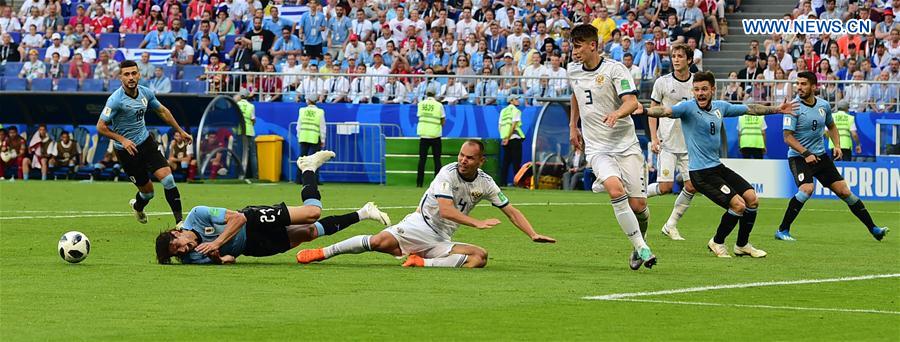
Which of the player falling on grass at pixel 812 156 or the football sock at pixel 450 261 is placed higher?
the player falling on grass at pixel 812 156

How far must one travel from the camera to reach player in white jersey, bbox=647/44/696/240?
18.0m

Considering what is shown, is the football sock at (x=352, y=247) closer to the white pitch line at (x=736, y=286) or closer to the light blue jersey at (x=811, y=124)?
the white pitch line at (x=736, y=286)

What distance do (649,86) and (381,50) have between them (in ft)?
26.6

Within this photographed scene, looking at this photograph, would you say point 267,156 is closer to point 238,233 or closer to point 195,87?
point 195,87

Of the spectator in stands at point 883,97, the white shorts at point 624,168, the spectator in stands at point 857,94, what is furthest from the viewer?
the spectator in stands at point 857,94

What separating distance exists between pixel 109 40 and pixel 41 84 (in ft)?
9.64

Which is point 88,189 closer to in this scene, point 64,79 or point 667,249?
point 64,79

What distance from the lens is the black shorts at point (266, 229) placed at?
45.2 ft

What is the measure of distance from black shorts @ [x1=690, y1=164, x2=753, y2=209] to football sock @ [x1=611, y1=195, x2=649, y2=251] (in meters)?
2.01

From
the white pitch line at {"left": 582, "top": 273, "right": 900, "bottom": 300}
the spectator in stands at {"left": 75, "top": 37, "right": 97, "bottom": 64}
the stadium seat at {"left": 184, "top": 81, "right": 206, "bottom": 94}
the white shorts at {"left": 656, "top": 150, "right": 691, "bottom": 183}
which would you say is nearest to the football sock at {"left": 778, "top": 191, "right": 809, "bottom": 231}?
the white shorts at {"left": 656, "top": 150, "right": 691, "bottom": 183}

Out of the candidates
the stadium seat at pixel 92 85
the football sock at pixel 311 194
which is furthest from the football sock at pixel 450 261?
the stadium seat at pixel 92 85

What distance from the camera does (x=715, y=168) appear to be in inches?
608

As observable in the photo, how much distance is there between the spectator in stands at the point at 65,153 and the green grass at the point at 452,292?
1832 centimetres

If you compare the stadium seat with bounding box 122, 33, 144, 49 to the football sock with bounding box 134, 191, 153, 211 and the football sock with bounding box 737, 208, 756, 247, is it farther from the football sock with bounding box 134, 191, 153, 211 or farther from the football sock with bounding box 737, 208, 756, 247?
the football sock with bounding box 737, 208, 756, 247
